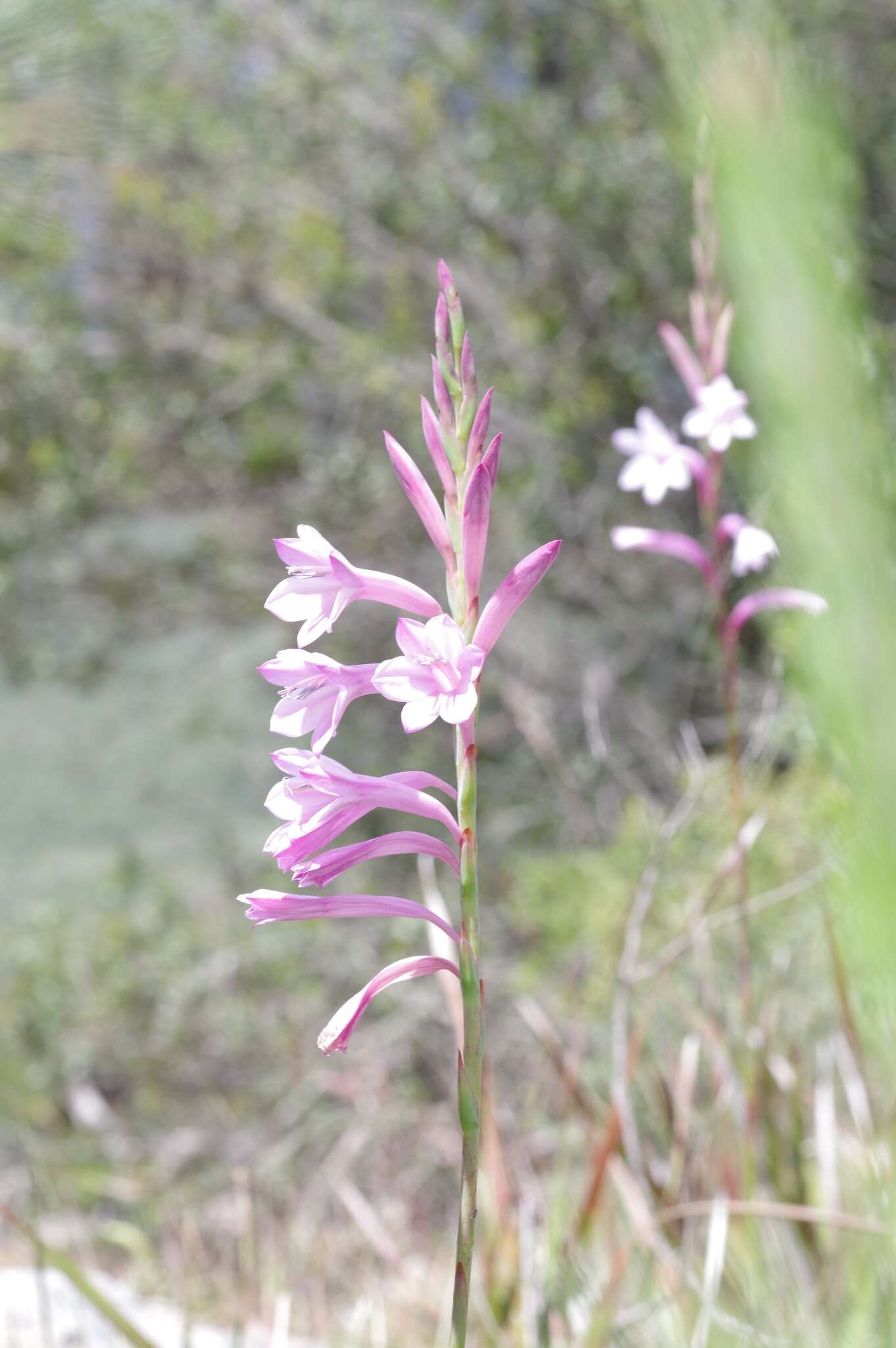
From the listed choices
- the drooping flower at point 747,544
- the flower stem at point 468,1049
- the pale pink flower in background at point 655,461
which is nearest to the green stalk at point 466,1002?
the flower stem at point 468,1049

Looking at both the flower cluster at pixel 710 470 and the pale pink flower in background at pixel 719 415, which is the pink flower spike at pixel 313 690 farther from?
the pale pink flower in background at pixel 719 415

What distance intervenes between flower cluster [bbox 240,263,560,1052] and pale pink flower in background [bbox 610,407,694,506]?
75 centimetres

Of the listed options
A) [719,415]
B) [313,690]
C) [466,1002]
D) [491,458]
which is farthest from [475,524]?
[719,415]

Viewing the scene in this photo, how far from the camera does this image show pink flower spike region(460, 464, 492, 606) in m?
0.62

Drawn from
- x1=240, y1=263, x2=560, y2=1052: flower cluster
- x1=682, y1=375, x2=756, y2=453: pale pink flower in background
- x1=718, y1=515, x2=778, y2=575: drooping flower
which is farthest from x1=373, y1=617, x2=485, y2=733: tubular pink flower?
x1=682, y1=375, x2=756, y2=453: pale pink flower in background

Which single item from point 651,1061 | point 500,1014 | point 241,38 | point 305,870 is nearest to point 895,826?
point 305,870

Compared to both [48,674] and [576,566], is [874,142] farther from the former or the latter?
[48,674]

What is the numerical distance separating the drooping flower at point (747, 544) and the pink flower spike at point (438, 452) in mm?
514

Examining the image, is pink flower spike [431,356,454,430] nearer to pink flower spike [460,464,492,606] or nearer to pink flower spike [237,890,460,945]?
pink flower spike [460,464,492,606]

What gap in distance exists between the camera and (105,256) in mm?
5145

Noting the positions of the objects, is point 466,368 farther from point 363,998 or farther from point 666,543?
point 666,543

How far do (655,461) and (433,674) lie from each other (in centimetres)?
92

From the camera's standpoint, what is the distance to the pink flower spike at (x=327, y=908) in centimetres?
64

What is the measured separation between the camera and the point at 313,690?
2.31 feet
